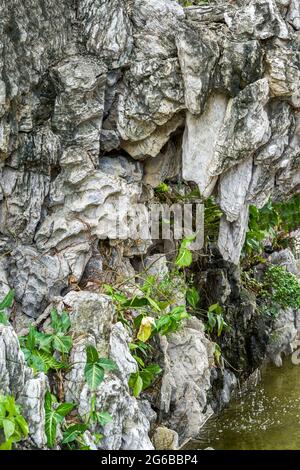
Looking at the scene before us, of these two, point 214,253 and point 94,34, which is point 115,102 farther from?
point 214,253

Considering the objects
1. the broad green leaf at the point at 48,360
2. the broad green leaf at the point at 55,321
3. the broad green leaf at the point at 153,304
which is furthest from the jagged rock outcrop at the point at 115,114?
the broad green leaf at the point at 48,360

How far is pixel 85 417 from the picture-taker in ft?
16.9

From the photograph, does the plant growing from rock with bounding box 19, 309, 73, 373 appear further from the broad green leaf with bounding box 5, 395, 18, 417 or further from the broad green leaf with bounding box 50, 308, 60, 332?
the broad green leaf with bounding box 5, 395, 18, 417

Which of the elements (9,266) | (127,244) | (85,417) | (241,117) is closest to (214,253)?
(127,244)

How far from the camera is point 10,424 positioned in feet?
13.9

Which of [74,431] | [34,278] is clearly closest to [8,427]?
[74,431]

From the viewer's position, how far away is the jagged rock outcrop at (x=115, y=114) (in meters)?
6.38

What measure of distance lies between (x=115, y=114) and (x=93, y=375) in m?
2.85

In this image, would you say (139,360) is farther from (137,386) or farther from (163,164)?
(163,164)

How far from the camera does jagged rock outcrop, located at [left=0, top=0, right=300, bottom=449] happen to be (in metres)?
6.38

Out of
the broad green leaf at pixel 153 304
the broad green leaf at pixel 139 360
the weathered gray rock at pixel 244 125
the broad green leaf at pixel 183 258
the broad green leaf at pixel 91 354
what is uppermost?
the weathered gray rock at pixel 244 125

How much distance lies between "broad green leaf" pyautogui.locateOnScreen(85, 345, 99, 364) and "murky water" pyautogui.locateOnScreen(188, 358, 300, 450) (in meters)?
1.95

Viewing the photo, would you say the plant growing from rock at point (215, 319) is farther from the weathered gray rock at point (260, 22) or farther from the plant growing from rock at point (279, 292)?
the weathered gray rock at point (260, 22)
